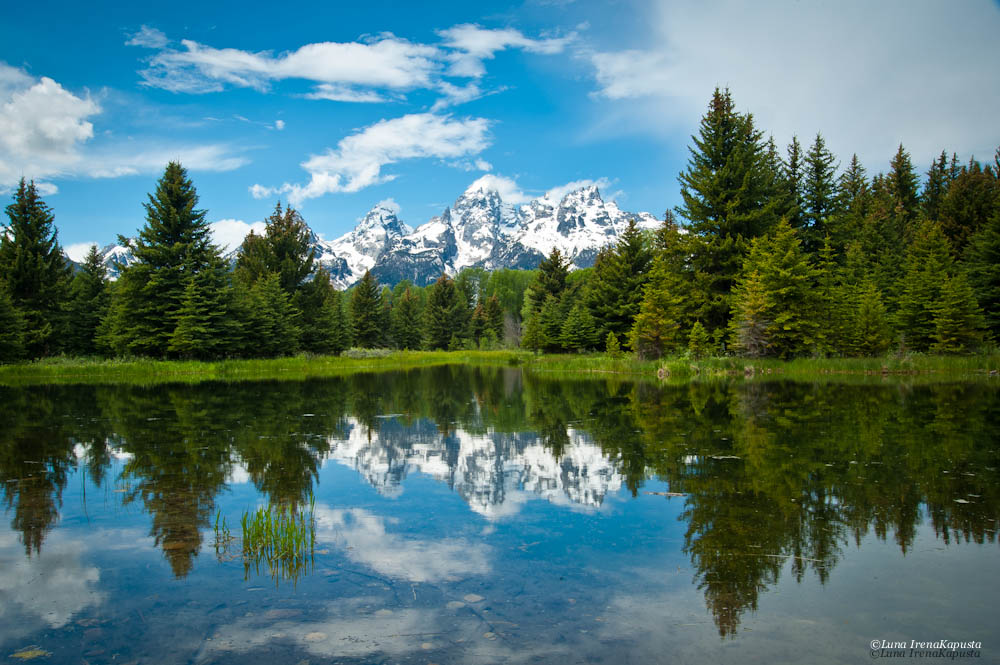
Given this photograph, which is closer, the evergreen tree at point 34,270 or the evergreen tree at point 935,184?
the evergreen tree at point 34,270

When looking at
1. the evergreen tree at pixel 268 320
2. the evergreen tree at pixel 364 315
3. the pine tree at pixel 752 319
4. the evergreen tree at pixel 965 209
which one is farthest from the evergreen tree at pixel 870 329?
the evergreen tree at pixel 364 315

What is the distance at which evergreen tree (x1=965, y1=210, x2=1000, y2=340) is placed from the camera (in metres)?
33.0

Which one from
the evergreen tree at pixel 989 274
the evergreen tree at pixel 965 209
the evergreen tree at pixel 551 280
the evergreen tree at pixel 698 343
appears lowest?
the evergreen tree at pixel 698 343

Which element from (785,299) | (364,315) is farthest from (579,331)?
(364,315)

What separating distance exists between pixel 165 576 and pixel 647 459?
672cm

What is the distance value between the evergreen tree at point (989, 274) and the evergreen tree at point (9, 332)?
52.6m

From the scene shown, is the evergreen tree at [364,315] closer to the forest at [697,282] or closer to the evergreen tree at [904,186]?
the forest at [697,282]

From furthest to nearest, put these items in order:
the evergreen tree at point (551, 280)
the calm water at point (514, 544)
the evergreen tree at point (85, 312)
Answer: the evergreen tree at point (551, 280)
the evergreen tree at point (85, 312)
the calm water at point (514, 544)

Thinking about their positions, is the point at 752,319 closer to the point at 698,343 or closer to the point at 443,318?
the point at 698,343

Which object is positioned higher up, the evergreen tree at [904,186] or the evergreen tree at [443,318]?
the evergreen tree at [904,186]

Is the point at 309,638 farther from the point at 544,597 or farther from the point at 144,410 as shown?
the point at 144,410

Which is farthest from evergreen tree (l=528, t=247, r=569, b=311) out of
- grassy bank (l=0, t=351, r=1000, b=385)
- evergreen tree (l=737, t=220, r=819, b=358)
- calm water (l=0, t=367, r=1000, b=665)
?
calm water (l=0, t=367, r=1000, b=665)

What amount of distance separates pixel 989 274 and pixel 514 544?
39.7 metres

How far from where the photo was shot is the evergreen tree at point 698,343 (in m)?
32.2
